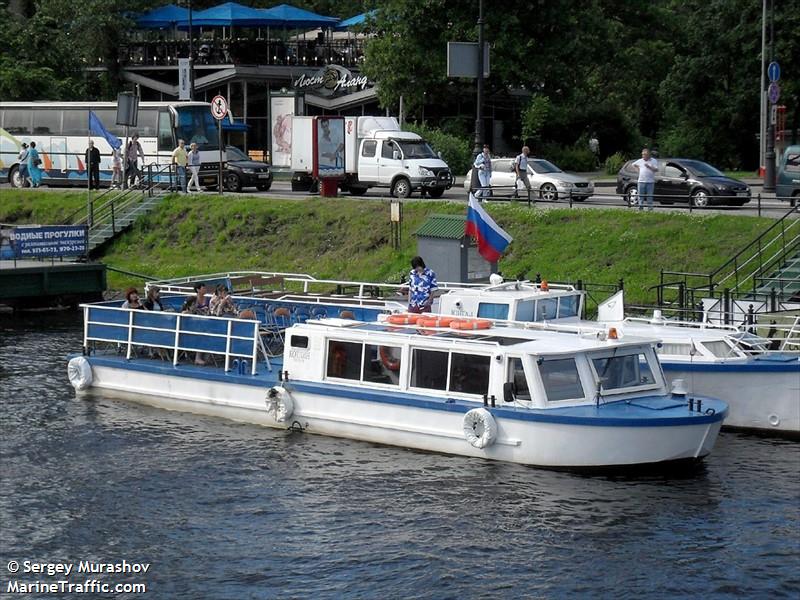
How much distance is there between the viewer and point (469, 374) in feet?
72.3

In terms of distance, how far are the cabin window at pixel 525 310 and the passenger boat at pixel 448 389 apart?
1.69m

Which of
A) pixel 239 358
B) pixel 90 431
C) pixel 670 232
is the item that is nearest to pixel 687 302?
pixel 670 232

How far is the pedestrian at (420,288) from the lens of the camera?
25.4 meters

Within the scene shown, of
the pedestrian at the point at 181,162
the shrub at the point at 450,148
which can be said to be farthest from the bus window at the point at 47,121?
the shrub at the point at 450,148

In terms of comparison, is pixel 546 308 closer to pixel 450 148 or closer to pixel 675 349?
pixel 675 349

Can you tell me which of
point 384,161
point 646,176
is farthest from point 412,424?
point 384,161

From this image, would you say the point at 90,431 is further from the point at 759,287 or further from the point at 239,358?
the point at 759,287

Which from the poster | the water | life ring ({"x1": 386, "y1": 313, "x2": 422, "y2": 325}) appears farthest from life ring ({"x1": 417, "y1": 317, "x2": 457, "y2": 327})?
the poster

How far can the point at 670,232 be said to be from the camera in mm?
34656

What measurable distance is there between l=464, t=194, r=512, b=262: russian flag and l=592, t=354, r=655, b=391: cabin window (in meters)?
7.11

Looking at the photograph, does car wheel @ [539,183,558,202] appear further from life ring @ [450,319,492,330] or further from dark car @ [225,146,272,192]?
life ring @ [450,319,492,330]

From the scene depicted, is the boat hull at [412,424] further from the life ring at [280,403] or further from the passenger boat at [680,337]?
the passenger boat at [680,337]

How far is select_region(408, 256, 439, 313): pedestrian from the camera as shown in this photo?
83.5ft

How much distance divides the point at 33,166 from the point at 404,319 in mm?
32515
